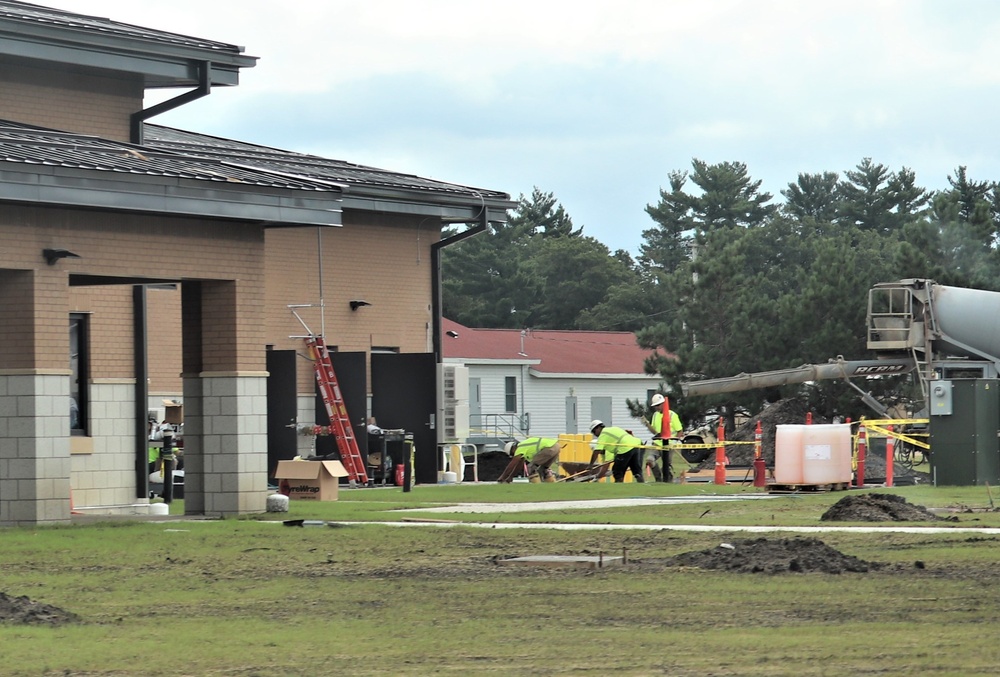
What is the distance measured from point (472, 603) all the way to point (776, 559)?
11.9 ft

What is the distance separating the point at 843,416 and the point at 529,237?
68236 millimetres

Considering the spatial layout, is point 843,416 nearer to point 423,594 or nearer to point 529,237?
point 423,594

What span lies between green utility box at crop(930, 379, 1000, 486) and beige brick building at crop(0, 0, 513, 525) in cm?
984

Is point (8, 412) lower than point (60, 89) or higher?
lower

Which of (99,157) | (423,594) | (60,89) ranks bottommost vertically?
(423,594)

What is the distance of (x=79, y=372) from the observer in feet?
86.2

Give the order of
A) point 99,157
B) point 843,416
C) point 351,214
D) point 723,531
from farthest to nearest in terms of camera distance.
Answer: point 843,416 → point 351,214 → point 99,157 → point 723,531

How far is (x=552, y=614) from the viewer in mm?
12477

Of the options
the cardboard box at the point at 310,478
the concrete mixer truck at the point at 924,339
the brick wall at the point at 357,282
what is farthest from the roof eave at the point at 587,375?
the cardboard box at the point at 310,478

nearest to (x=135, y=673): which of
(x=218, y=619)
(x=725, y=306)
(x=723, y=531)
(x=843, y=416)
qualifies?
(x=218, y=619)

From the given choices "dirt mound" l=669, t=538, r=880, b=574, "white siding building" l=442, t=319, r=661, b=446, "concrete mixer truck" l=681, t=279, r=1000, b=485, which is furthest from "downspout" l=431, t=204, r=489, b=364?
"white siding building" l=442, t=319, r=661, b=446

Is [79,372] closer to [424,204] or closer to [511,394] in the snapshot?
[424,204]

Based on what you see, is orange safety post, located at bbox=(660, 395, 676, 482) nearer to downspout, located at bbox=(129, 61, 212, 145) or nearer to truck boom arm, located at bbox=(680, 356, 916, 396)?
truck boom arm, located at bbox=(680, 356, 916, 396)

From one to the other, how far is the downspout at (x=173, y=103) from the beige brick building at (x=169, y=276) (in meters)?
0.04
